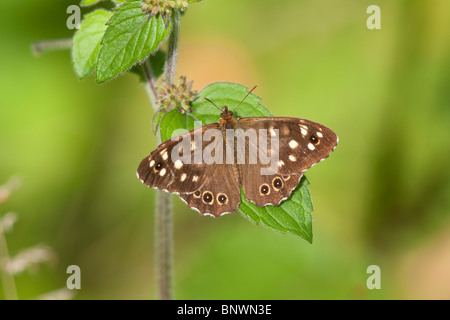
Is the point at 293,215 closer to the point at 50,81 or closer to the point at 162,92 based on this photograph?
the point at 162,92

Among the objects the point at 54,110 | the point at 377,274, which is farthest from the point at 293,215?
the point at 54,110

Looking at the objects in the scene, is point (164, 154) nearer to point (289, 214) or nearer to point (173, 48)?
point (173, 48)

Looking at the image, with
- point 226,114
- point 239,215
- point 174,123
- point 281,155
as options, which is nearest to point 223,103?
point 226,114

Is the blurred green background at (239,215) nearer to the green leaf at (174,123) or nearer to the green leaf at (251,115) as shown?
the green leaf at (251,115)

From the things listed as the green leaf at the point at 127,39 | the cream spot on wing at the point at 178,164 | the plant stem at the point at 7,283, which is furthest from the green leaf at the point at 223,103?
the plant stem at the point at 7,283

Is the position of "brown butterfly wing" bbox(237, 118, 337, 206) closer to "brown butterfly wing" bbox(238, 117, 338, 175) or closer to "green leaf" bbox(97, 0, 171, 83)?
"brown butterfly wing" bbox(238, 117, 338, 175)

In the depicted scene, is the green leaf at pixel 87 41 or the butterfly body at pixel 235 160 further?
the green leaf at pixel 87 41

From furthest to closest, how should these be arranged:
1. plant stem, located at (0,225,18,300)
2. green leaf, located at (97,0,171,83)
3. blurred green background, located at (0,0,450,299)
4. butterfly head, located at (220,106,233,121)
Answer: blurred green background, located at (0,0,450,299) → plant stem, located at (0,225,18,300) → butterfly head, located at (220,106,233,121) → green leaf, located at (97,0,171,83)

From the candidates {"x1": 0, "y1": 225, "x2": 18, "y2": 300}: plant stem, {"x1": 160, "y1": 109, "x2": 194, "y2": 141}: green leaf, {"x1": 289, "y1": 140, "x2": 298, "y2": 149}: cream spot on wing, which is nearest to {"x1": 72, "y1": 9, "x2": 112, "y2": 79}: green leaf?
{"x1": 160, "y1": 109, "x2": 194, "y2": 141}: green leaf
